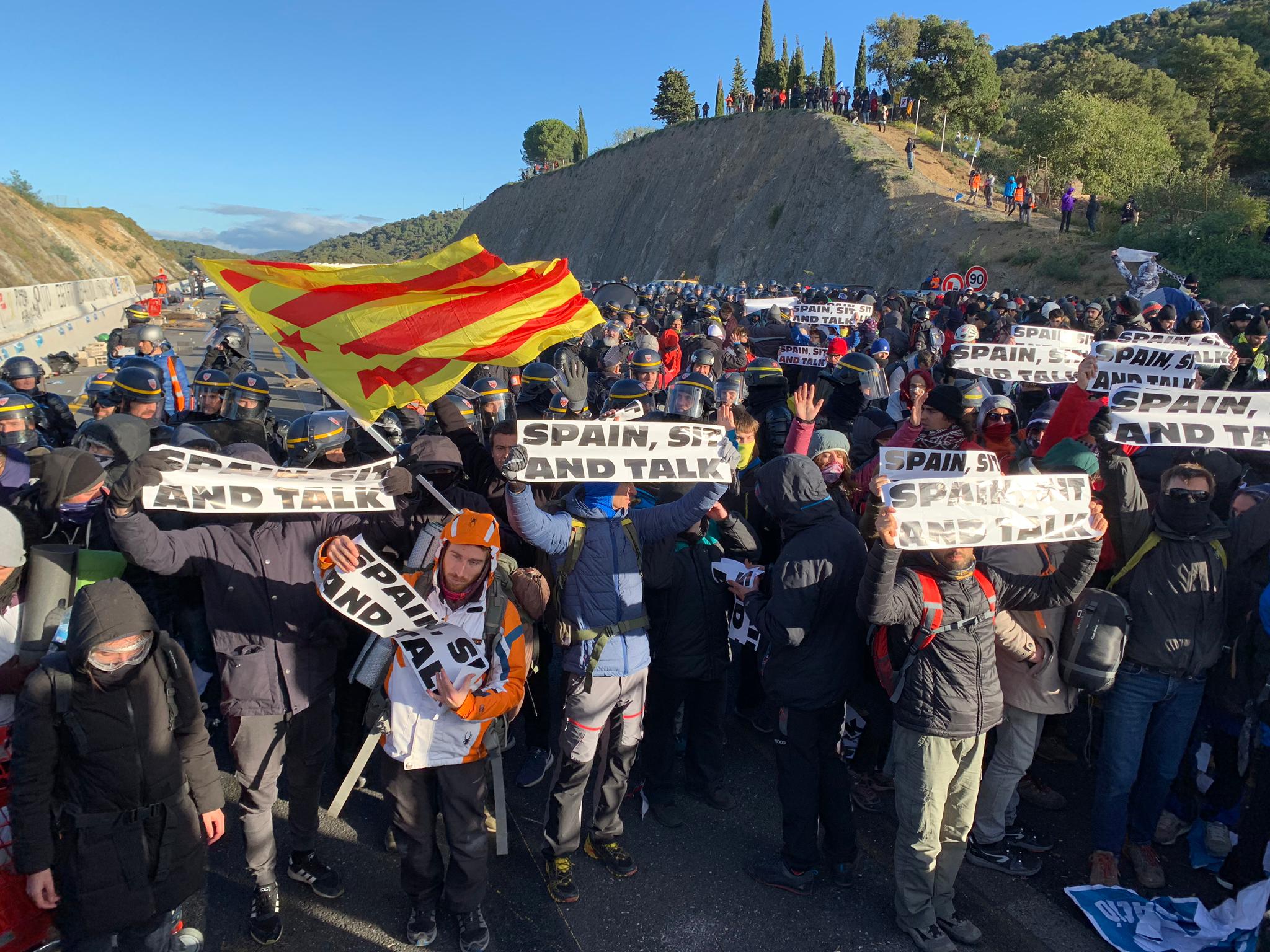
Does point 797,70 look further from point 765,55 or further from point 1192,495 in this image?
point 1192,495

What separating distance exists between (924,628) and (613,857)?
1970mm

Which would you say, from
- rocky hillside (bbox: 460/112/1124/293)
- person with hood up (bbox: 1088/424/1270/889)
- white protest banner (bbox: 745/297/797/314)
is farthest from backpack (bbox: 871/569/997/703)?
rocky hillside (bbox: 460/112/1124/293)

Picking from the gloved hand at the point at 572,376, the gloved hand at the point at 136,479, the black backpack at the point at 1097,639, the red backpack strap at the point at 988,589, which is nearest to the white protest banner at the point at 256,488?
the gloved hand at the point at 136,479

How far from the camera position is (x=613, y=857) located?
3881 millimetres

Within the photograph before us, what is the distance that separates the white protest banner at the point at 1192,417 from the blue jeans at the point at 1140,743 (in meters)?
1.16

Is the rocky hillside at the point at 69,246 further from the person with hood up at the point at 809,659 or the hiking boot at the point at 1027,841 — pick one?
the hiking boot at the point at 1027,841

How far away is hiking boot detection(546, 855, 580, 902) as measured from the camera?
144 inches

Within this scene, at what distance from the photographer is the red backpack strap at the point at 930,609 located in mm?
3246

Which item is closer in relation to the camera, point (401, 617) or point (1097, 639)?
point (401, 617)

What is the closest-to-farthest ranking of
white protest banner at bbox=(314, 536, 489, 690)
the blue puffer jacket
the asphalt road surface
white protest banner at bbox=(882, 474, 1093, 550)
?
white protest banner at bbox=(882, 474, 1093, 550) < white protest banner at bbox=(314, 536, 489, 690) < the asphalt road surface < the blue puffer jacket

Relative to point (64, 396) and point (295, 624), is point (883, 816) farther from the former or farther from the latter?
point (64, 396)

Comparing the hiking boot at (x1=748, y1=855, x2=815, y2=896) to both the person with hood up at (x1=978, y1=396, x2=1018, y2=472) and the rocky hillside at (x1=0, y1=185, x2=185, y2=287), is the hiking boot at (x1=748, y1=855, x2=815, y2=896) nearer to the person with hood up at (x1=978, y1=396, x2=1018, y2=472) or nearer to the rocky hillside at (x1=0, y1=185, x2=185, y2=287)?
the person with hood up at (x1=978, y1=396, x2=1018, y2=472)

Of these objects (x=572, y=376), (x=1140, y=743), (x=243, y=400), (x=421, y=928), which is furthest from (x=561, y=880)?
(x=572, y=376)

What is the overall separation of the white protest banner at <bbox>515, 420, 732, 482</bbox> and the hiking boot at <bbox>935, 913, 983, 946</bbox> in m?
2.27
